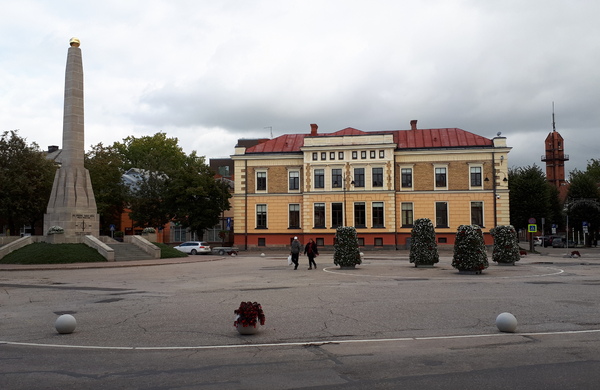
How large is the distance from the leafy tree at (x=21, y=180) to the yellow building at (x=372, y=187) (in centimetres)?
2022

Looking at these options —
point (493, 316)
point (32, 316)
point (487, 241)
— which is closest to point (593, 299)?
point (493, 316)

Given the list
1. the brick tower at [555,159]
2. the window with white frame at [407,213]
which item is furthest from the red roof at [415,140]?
the brick tower at [555,159]

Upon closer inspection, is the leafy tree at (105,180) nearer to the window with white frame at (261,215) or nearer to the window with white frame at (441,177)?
the window with white frame at (261,215)

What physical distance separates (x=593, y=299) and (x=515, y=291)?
238 centimetres

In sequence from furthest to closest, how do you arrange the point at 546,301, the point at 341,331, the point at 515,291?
the point at 515,291 < the point at 546,301 < the point at 341,331

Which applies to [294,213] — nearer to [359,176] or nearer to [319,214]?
[319,214]

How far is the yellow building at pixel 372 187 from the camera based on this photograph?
5350 centimetres

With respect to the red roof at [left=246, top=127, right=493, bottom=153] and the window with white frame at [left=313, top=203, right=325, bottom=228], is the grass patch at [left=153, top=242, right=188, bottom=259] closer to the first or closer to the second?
the window with white frame at [left=313, top=203, right=325, bottom=228]

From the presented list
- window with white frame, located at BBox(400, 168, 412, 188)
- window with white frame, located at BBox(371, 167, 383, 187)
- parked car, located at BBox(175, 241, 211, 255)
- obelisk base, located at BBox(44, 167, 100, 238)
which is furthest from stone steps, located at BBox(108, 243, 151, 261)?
window with white frame, located at BBox(400, 168, 412, 188)

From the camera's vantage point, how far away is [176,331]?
34.3 ft

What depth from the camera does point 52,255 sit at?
3378cm

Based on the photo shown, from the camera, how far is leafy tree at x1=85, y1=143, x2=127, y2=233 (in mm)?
61906

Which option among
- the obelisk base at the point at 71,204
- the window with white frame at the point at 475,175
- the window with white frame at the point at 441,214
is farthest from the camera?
the window with white frame at the point at 441,214

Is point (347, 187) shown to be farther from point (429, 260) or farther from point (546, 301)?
point (546, 301)
